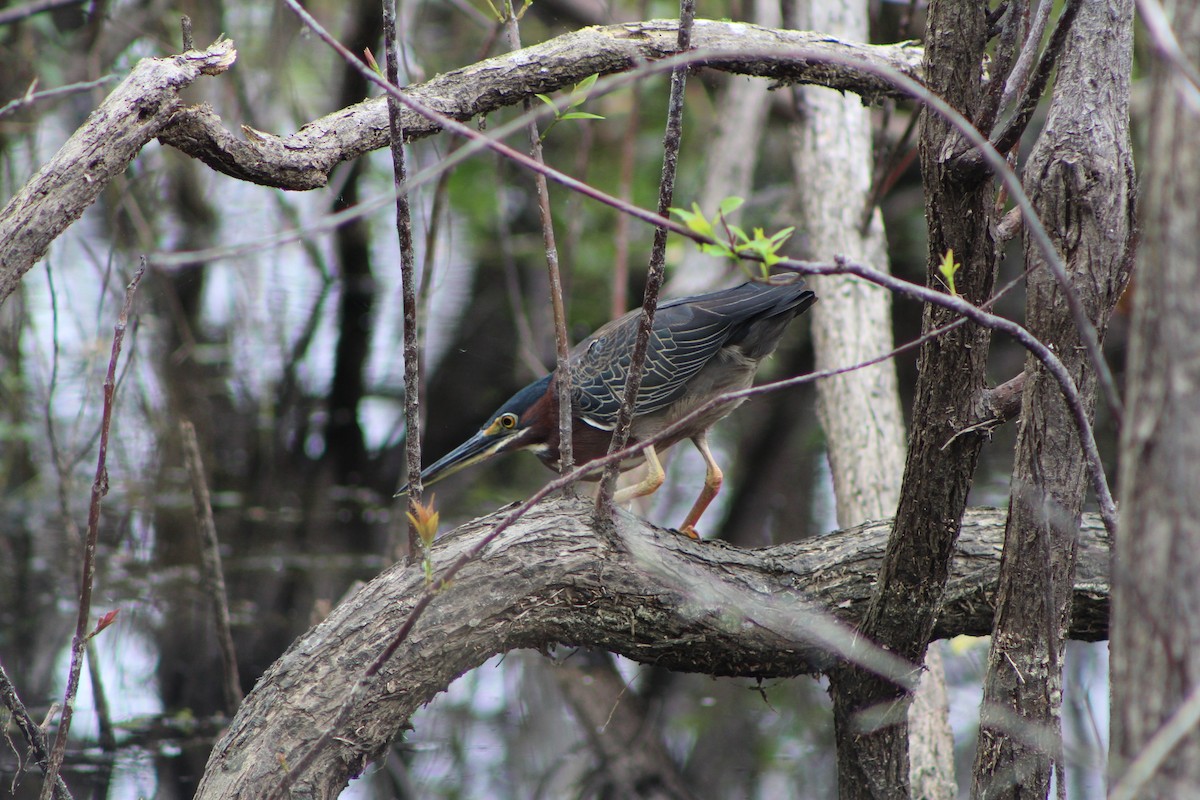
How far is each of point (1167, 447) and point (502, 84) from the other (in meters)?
1.75

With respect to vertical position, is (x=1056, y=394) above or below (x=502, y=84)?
below

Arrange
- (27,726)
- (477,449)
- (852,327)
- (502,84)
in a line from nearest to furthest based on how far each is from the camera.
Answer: (27,726) → (502,84) → (477,449) → (852,327)

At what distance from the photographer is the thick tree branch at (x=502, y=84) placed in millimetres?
2141

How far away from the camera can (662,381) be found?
3.74 metres

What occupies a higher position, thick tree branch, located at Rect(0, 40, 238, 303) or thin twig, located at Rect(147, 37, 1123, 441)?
thick tree branch, located at Rect(0, 40, 238, 303)

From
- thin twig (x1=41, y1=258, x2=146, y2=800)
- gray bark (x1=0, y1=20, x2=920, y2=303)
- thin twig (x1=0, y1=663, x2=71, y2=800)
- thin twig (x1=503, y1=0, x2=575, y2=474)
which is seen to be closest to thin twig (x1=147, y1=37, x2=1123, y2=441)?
gray bark (x1=0, y1=20, x2=920, y2=303)

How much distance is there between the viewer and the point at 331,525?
19.9 feet

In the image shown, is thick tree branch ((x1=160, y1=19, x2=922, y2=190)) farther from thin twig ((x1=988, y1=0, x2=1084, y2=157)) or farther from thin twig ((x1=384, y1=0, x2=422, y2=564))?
thin twig ((x1=988, y1=0, x2=1084, y2=157))

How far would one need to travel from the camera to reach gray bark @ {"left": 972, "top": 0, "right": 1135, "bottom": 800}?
6.64 ft

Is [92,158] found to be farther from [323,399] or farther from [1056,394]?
[323,399]

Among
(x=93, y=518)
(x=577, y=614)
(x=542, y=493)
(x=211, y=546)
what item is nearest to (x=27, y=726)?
(x=93, y=518)

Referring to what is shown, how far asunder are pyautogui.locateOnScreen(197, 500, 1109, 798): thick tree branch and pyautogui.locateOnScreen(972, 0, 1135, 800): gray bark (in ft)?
1.63

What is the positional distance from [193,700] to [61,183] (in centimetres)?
335

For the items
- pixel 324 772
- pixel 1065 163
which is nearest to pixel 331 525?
pixel 324 772
